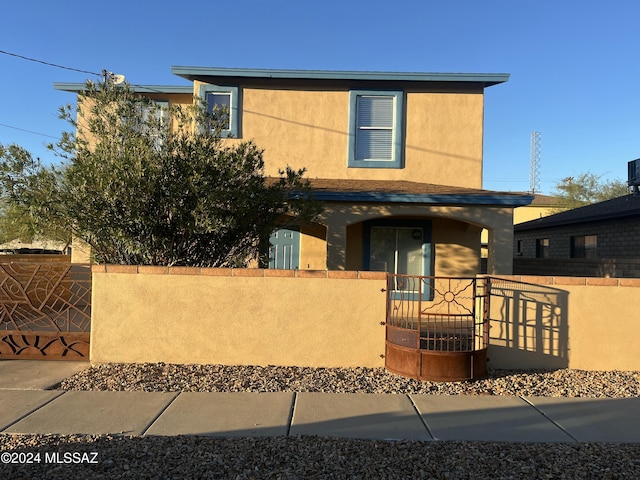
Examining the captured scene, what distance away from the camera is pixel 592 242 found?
1611cm

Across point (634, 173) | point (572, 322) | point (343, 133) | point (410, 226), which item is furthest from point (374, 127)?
point (634, 173)

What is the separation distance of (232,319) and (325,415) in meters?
2.38

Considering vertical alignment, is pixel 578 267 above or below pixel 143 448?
above

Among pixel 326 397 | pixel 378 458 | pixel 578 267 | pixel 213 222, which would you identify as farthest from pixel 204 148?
pixel 578 267

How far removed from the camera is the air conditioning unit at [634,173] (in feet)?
56.3

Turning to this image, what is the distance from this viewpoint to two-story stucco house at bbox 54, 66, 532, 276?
1143 centimetres

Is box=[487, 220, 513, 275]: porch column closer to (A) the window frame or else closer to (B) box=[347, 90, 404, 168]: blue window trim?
(B) box=[347, 90, 404, 168]: blue window trim

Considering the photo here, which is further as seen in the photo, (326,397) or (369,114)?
(369,114)

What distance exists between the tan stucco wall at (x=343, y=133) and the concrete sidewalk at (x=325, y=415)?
279 inches

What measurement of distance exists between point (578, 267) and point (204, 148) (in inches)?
494

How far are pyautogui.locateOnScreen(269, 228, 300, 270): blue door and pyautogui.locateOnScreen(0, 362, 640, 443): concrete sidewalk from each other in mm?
5985

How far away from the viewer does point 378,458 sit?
13.3 ft

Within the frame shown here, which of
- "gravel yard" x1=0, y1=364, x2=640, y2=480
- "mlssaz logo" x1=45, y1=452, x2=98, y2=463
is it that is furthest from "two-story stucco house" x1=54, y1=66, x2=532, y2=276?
"mlssaz logo" x1=45, y1=452, x2=98, y2=463

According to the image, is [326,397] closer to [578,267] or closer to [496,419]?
[496,419]
